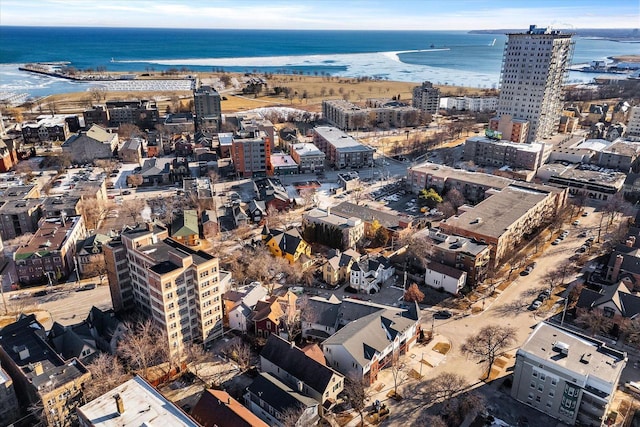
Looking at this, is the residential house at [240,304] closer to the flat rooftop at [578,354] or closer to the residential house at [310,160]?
the flat rooftop at [578,354]

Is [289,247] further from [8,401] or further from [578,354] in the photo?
[578,354]

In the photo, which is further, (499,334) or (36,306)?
(36,306)

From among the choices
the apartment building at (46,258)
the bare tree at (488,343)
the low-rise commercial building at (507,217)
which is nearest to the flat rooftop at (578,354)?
the bare tree at (488,343)

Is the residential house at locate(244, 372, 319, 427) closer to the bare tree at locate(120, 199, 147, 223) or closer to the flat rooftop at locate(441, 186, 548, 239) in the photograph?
the flat rooftop at locate(441, 186, 548, 239)

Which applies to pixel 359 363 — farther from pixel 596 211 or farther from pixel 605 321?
pixel 596 211

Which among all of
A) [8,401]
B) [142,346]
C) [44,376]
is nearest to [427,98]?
[142,346]

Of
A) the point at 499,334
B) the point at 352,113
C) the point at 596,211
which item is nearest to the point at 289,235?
the point at 499,334

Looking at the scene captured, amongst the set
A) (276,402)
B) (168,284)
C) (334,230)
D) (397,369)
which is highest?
(168,284)
